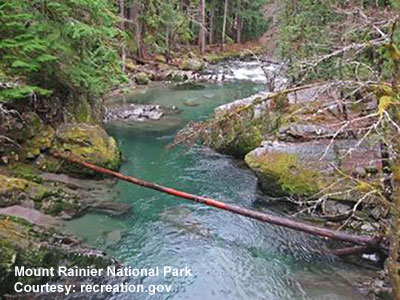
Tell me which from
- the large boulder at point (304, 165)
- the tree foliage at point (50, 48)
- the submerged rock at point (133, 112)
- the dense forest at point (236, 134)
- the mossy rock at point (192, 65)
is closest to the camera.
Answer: the dense forest at point (236, 134)

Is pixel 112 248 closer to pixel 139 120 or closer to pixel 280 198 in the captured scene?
pixel 280 198

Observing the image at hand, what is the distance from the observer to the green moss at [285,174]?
31.4ft

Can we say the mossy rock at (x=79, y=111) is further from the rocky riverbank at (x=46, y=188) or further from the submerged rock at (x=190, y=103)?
the submerged rock at (x=190, y=103)

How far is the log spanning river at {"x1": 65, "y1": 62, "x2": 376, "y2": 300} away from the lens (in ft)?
22.9

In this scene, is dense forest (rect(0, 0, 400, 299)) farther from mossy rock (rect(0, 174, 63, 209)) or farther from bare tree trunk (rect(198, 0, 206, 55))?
bare tree trunk (rect(198, 0, 206, 55))

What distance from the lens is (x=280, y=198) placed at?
9.70 m

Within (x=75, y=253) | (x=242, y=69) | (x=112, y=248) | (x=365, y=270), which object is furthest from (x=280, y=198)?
(x=242, y=69)

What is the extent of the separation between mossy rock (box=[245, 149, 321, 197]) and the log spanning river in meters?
0.55

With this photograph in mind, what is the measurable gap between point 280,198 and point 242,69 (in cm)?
2561

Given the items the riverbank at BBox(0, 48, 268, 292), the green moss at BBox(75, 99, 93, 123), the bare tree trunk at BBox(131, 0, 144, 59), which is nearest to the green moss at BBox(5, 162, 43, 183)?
the riverbank at BBox(0, 48, 268, 292)

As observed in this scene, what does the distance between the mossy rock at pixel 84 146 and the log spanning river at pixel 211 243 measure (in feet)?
2.60

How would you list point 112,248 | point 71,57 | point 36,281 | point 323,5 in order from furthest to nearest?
point 323,5 → point 71,57 → point 112,248 → point 36,281

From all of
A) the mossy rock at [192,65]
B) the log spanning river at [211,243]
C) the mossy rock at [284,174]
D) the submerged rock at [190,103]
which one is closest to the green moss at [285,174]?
the mossy rock at [284,174]

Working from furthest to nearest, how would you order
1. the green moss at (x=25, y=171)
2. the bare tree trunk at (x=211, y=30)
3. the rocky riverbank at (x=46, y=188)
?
the bare tree trunk at (x=211, y=30) → the green moss at (x=25, y=171) → the rocky riverbank at (x=46, y=188)
